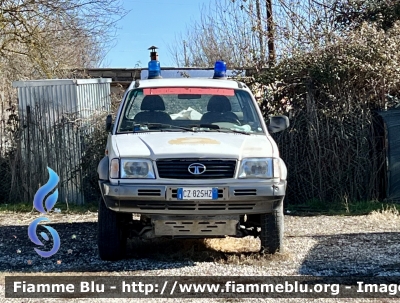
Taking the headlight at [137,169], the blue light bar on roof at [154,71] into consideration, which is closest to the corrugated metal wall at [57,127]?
the blue light bar on roof at [154,71]

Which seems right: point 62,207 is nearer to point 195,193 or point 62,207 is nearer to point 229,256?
point 229,256

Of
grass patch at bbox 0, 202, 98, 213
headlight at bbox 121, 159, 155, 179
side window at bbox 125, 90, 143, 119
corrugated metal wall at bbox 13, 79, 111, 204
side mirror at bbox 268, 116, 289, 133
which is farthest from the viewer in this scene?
corrugated metal wall at bbox 13, 79, 111, 204

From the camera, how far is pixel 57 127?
11.1m

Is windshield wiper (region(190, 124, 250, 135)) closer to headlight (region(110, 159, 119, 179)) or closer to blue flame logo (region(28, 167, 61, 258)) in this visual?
headlight (region(110, 159, 119, 179))

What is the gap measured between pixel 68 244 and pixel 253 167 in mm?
2962

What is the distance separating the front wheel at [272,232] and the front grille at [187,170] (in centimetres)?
79

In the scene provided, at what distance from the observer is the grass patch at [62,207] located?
35.3ft

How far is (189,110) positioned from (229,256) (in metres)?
1.85

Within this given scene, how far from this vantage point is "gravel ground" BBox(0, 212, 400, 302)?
20.8ft

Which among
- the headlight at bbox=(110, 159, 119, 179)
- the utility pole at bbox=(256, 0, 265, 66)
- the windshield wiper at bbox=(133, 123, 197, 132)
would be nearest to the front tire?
the headlight at bbox=(110, 159, 119, 179)

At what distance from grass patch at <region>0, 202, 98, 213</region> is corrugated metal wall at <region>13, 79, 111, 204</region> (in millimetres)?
168

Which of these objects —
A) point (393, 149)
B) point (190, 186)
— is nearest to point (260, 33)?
point (393, 149)

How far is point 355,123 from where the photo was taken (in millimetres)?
10656

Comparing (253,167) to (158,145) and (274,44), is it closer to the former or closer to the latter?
(158,145)
